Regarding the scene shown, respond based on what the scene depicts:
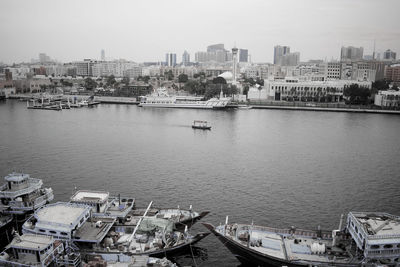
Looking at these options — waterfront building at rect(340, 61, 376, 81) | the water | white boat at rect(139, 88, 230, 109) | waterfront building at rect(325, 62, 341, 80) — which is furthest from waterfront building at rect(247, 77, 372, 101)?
waterfront building at rect(325, 62, 341, 80)

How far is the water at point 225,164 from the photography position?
14633 mm

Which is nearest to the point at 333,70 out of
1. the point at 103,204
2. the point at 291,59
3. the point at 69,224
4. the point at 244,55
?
the point at 103,204

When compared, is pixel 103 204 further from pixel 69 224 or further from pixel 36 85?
pixel 36 85

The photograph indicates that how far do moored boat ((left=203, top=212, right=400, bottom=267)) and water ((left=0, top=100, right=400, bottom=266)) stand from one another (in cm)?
98

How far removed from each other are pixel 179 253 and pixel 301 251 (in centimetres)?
373

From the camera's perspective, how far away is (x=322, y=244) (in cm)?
1017

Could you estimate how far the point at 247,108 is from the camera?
46656mm

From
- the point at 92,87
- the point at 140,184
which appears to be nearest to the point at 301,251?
the point at 140,184

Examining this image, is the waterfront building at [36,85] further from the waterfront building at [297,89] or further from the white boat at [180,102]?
the waterfront building at [297,89]

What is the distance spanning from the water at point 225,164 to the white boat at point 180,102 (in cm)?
1241

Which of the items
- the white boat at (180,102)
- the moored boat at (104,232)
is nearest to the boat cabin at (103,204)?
the moored boat at (104,232)

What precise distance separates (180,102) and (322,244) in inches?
1613

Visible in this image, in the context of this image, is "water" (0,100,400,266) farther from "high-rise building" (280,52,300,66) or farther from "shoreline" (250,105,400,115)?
"high-rise building" (280,52,300,66)

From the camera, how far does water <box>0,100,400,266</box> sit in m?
14.6
